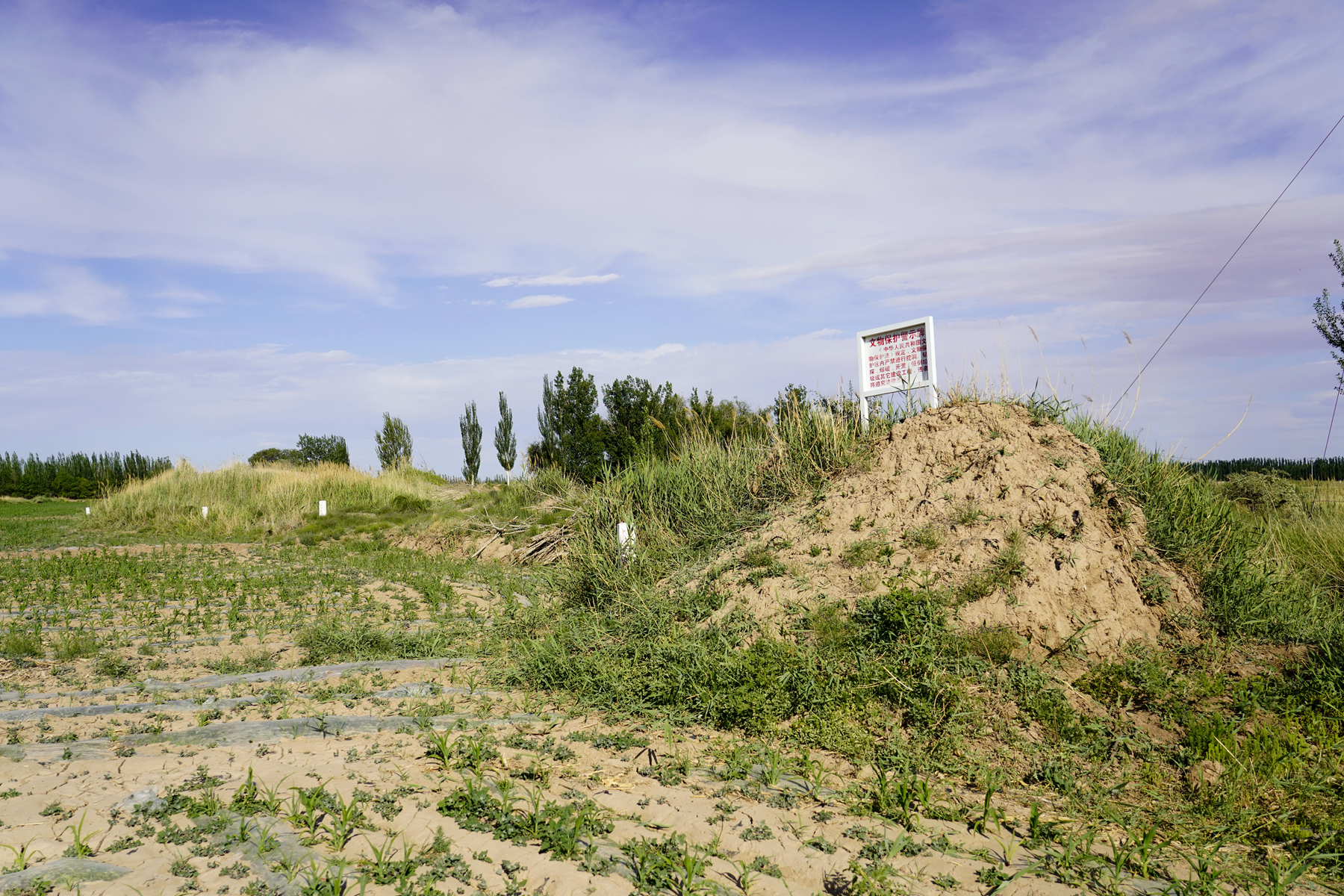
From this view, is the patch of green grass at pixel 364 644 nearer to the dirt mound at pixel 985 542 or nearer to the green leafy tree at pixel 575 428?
the dirt mound at pixel 985 542

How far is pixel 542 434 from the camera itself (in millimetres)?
26031

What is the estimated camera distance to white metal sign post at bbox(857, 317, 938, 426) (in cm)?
826

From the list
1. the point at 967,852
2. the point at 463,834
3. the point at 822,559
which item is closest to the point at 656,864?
the point at 463,834

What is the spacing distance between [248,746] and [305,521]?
1607 cm

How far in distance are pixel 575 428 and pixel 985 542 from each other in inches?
683

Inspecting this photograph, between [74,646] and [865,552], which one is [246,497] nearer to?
[74,646]

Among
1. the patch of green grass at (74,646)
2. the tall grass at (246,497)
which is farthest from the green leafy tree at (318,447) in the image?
the patch of green grass at (74,646)

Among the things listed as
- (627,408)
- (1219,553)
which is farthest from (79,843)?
(627,408)

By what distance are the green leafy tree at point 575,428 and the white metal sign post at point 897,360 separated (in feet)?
37.0

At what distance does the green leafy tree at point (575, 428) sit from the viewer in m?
20.5

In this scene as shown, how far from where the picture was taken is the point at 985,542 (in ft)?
17.4

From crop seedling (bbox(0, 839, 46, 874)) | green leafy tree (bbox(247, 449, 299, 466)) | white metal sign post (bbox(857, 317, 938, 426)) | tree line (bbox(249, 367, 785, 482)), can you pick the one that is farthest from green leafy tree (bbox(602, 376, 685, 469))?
green leafy tree (bbox(247, 449, 299, 466))

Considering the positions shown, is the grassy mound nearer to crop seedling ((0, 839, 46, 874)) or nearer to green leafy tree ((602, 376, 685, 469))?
crop seedling ((0, 839, 46, 874))

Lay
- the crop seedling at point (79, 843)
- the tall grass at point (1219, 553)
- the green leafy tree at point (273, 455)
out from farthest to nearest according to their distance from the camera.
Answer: the green leafy tree at point (273, 455), the tall grass at point (1219, 553), the crop seedling at point (79, 843)
